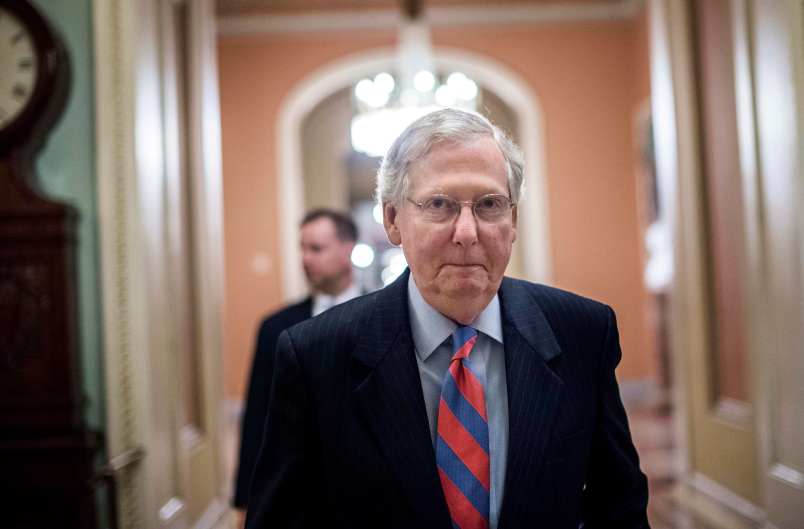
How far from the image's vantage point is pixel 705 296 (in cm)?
415

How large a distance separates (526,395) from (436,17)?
26.1 ft

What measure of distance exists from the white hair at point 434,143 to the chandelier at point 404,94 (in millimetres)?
4366

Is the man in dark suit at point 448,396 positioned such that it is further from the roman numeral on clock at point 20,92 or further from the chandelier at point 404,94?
the chandelier at point 404,94

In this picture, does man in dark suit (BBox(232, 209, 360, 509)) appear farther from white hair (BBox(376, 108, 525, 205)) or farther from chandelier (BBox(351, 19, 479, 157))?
chandelier (BBox(351, 19, 479, 157))

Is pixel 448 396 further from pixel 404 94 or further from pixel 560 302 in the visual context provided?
pixel 404 94

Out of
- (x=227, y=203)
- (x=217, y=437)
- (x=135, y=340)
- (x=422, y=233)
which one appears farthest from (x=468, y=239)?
(x=227, y=203)

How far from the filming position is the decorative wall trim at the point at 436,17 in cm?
874

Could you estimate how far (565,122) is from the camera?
8.88 m

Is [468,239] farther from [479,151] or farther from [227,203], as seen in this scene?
[227,203]

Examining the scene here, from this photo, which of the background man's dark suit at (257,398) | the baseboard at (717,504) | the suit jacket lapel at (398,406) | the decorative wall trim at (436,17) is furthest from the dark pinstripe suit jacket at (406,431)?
the decorative wall trim at (436,17)

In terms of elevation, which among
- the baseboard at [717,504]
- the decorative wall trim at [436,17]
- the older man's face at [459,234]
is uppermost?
the decorative wall trim at [436,17]

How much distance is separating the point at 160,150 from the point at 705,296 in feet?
9.49

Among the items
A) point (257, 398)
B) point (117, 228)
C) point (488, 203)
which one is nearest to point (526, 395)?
point (488, 203)

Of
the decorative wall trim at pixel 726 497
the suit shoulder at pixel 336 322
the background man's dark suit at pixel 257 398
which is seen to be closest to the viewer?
the suit shoulder at pixel 336 322
